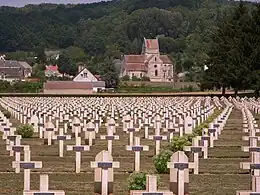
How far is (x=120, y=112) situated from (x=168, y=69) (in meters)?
138

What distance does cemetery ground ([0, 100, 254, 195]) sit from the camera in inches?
625

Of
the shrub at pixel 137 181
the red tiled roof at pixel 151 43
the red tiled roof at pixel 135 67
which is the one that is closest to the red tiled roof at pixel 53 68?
the red tiled roof at pixel 135 67

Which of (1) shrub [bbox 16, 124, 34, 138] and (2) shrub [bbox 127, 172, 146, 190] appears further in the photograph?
(1) shrub [bbox 16, 124, 34, 138]

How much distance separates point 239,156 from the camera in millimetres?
22797

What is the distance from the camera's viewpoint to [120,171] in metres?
18.8

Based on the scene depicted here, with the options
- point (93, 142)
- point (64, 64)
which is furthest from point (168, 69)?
point (93, 142)

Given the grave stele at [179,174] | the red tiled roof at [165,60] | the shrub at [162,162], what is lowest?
the shrub at [162,162]

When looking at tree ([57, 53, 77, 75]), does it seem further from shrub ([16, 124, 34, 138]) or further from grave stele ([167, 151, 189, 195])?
grave stele ([167, 151, 189, 195])

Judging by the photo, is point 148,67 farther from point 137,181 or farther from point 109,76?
point 137,181

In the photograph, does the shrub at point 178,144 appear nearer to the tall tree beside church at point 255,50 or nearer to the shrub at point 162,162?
the shrub at point 162,162

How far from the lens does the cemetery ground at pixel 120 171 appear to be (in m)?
15.9

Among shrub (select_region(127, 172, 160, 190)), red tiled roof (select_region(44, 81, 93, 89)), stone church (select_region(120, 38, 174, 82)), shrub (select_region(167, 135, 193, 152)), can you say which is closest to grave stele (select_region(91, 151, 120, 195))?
shrub (select_region(127, 172, 160, 190))

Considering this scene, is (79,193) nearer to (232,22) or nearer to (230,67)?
(230,67)

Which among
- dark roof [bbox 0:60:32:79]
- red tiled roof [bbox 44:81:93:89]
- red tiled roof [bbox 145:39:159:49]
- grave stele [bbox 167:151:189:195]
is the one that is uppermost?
red tiled roof [bbox 145:39:159:49]
